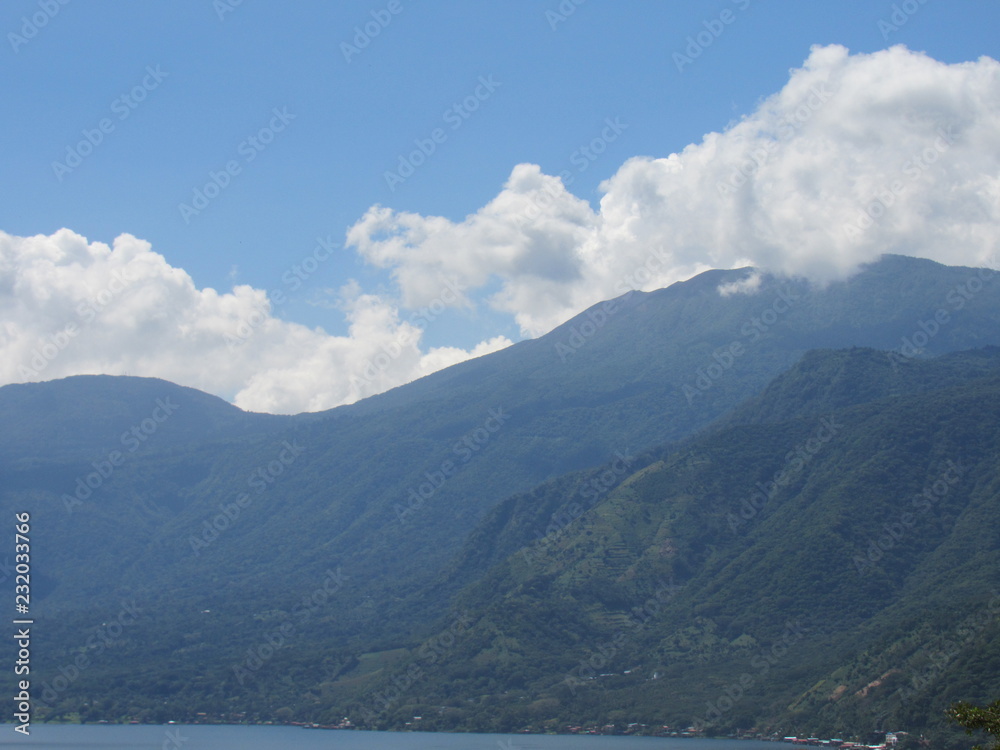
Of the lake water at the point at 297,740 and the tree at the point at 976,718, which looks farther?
the lake water at the point at 297,740

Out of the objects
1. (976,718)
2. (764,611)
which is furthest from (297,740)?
(976,718)

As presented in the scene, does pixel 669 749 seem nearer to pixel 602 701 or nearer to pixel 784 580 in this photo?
pixel 602 701

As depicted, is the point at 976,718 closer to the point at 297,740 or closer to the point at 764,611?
the point at 764,611

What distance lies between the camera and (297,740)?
163m

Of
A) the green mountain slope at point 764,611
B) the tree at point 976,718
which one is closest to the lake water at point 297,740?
the green mountain slope at point 764,611

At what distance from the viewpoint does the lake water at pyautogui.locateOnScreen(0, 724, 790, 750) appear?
135 m

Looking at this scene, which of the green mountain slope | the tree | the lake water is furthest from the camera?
the green mountain slope

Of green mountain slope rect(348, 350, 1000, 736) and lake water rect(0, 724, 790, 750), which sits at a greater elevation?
green mountain slope rect(348, 350, 1000, 736)

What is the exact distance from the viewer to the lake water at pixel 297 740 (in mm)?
134750

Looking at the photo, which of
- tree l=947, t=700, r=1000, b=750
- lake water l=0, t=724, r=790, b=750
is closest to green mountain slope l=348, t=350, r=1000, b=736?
lake water l=0, t=724, r=790, b=750

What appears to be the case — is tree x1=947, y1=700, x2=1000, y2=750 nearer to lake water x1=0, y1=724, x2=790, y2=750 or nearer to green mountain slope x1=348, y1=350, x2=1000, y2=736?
green mountain slope x1=348, y1=350, x2=1000, y2=736

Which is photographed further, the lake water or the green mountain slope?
the green mountain slope

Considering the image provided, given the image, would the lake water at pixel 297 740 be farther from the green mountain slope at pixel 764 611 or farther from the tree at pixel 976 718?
the tree at pixel 976 718

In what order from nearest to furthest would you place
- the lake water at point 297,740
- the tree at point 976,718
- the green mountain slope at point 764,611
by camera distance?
1. the tree at point 976,718
2. the lake water at point 297,740
3. the green mountain slope at point 764,611
